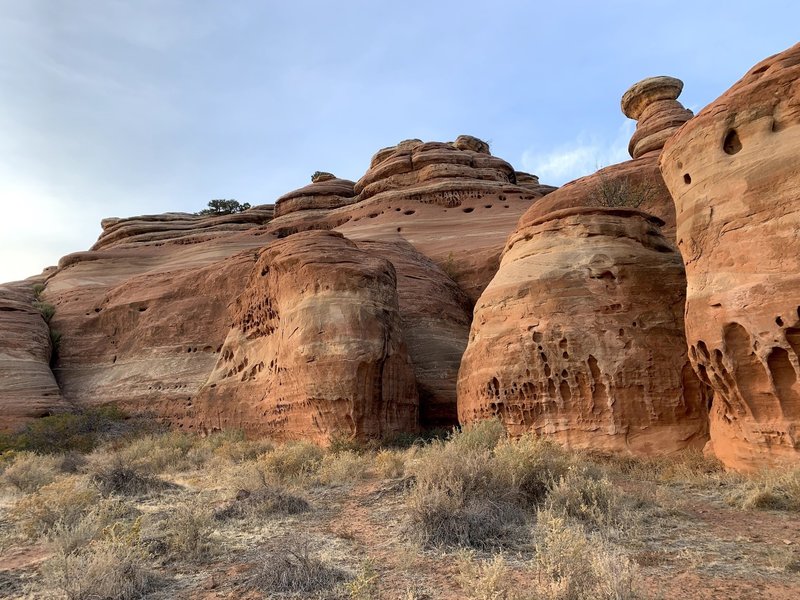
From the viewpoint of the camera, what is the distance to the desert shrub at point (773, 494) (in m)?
5.54

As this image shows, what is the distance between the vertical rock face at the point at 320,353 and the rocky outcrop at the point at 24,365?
660 centimetres

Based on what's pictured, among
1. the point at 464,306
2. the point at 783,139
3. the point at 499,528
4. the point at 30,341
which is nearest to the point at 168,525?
the point at 499,528

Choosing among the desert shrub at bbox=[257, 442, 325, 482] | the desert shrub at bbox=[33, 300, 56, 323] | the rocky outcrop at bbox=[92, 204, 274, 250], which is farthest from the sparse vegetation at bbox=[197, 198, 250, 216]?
the desert shrub at bbox=[257, 442, 325, 482]

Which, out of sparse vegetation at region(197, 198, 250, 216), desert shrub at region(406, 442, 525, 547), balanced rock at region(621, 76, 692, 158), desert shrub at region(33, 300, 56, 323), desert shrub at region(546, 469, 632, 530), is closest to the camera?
desert shrub at region(406, 442, 525, 547)

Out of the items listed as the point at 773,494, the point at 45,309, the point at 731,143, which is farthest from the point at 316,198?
the point at 773,494

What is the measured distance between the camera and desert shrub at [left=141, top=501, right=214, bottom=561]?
505cm

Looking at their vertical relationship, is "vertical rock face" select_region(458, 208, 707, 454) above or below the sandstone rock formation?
below

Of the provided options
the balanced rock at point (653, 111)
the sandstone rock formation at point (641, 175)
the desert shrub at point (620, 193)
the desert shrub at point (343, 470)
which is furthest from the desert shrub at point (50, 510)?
the balanced rock at point (653, 111)

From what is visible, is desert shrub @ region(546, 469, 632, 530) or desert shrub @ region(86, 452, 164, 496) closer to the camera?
desert shrub @ region(546, 469, 632, 530)

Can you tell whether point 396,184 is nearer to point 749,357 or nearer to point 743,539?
point 749,357

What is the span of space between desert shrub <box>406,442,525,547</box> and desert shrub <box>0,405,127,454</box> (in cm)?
1316

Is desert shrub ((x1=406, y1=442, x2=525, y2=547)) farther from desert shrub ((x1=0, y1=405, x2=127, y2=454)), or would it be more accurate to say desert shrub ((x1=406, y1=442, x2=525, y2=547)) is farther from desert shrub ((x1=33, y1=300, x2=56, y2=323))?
desert shrub ((x1=33, y1=300, x2=56, y2=323))

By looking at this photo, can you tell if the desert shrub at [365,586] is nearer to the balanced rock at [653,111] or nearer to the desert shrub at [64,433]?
the desert shrub at [64,433]

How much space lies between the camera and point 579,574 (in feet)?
11.4
